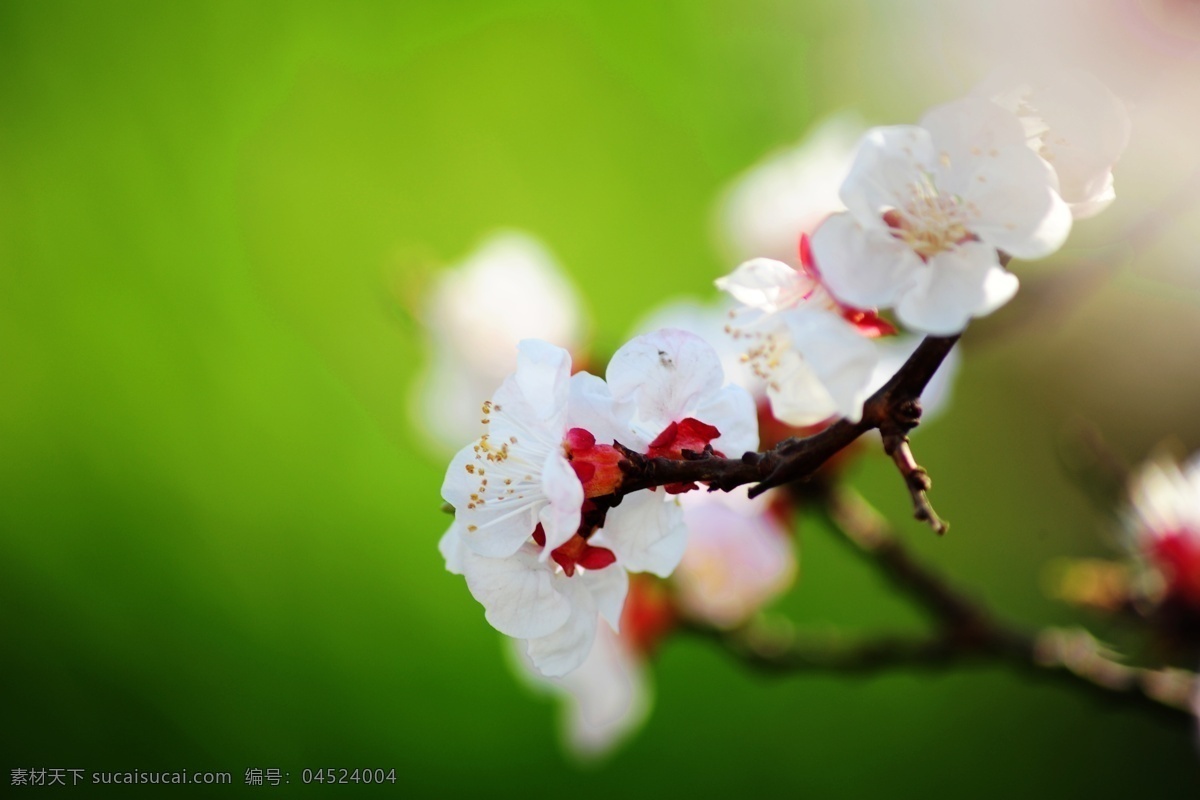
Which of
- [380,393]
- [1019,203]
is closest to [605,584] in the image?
[1019,203]

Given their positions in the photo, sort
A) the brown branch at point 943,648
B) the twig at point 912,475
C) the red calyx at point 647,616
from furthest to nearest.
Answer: the red calyx at point 647,616 < the brown branch at point 943,648 < the twig at point 912,475

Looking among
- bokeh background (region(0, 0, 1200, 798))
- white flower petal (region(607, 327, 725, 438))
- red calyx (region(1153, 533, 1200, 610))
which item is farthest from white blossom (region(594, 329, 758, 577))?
bokeh background (region(0, 0, 1200, 798))

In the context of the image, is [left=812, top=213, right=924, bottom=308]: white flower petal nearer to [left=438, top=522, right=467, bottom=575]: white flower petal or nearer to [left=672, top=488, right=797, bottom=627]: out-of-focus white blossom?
[left=438, top=522, right=467, bottom=575]: white flower petal

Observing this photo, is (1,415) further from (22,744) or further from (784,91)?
(784,91)

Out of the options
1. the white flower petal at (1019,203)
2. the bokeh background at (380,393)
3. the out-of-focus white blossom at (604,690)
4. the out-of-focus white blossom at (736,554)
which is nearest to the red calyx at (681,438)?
the white flower petal at (1019,203)

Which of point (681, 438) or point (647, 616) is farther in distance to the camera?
point (647, 616)

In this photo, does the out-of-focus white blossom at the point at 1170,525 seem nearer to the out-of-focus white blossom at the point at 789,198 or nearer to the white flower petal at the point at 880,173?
the out-of-focus white blossom at the point at 789,198

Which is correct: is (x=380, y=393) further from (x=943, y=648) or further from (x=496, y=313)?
(x=943, y=648)
